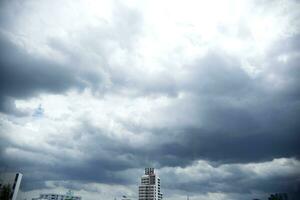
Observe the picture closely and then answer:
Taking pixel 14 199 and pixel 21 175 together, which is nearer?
pixel 14 199

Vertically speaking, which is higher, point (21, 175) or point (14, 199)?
point (21, 175)

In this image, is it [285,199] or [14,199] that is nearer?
[14,199]

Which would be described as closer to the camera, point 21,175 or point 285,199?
point 21,175

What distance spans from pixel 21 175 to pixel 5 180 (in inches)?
365

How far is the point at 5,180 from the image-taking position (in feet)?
541

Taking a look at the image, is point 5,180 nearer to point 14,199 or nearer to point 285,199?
point 14,199

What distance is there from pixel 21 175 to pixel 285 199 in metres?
190

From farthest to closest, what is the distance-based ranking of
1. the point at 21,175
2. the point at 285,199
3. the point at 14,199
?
the point at 285,199, the point at 21,175, the point at 14,199

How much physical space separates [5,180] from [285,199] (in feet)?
650

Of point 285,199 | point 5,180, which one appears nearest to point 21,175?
point 5,180

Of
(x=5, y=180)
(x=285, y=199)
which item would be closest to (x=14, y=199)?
(x=5, y=180)

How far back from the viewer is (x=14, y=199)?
159m

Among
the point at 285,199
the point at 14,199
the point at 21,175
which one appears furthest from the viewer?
the point at 285,199

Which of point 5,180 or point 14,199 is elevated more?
point 5,180
